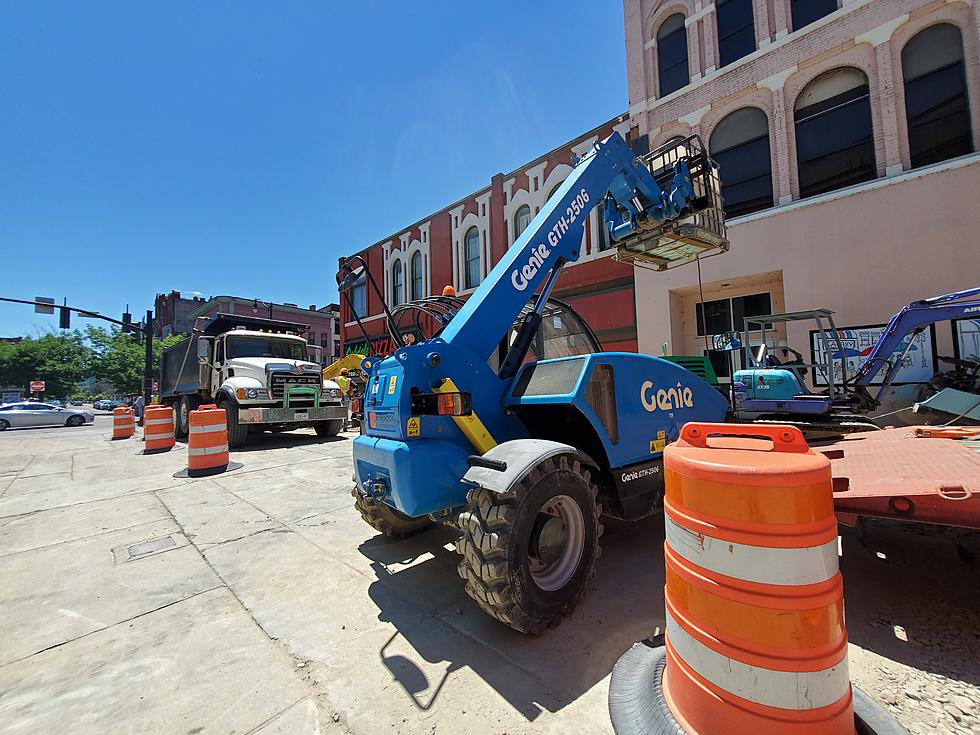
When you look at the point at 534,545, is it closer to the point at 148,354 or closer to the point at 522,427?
the point at 522,427

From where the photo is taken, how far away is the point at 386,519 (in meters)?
3.88

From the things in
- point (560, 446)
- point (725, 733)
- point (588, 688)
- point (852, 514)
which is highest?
point (560, 446)

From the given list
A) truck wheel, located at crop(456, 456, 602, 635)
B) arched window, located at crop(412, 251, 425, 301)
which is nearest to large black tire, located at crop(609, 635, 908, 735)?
truck wheel, located at crop(456, 456, 602, 635)

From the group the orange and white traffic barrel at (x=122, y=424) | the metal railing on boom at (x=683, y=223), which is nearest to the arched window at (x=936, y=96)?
the metal railing on boom at (x=683, y=223)

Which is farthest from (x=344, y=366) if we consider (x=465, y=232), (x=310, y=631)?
(x=310, y=631)

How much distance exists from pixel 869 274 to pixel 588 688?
12175mm

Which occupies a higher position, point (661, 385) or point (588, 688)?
point (661, 385)

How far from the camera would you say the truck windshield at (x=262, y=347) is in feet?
38.8

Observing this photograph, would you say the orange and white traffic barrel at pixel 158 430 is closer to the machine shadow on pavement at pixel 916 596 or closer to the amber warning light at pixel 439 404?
the amber warning light at pixel 439 404

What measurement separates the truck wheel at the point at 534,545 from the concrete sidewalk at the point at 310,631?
0.24m

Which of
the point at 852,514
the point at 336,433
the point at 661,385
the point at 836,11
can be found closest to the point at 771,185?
the point at 836,11

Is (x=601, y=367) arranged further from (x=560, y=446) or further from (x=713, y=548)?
(x=713, y=548)

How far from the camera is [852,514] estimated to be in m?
2.57

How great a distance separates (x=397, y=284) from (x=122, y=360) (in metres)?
35.9
